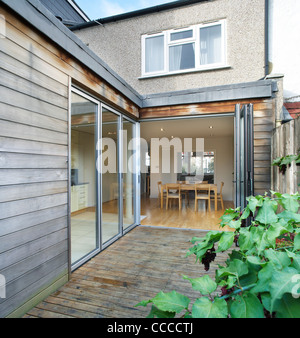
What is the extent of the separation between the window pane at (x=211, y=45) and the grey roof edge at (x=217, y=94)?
1629 mm

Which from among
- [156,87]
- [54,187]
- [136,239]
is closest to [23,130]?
[54,187]

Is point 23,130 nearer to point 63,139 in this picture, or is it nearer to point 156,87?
point 63,139

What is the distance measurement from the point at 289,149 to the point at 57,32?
2.81 meters

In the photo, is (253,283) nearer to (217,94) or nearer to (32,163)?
(32,163)

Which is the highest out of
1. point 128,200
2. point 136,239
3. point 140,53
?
point 140,53

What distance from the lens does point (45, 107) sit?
6.34 ft

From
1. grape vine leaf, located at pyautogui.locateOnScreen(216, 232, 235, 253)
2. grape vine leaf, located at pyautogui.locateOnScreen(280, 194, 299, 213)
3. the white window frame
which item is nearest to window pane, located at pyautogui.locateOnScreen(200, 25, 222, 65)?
the white window frame

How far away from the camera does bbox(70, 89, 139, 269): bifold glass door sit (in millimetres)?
2609

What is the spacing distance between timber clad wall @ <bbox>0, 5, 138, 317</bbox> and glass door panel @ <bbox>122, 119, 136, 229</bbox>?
169 cm

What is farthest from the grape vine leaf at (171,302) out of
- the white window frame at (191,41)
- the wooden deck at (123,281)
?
the white window frame at (191,41)

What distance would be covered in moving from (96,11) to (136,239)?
25.8ft

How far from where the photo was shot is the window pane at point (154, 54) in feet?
17.3

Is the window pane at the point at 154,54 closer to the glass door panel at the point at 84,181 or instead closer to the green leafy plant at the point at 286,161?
the glass door panel at the point at 84,181
